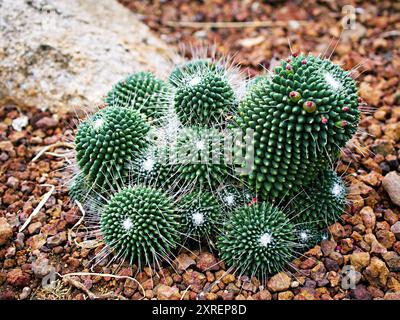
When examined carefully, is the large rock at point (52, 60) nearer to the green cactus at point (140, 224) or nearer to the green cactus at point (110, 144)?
the green cactus at point (110, 144)

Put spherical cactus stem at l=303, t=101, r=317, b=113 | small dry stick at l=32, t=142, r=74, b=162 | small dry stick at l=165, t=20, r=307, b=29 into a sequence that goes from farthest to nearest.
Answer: small dry stick at l=165, t=20, r=307, b=29
small dry stick at l=32, t=142, r=74, b=162
spherical cactus stem at l=303, t=101, r=317, b=113

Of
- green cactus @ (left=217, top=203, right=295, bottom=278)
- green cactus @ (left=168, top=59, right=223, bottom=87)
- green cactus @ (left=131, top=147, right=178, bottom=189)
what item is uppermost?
green cactus @ (left=168, top=59, right=223, bottom=87)

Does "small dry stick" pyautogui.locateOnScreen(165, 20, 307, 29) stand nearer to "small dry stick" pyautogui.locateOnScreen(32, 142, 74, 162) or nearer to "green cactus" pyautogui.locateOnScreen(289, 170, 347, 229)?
"small dry stick" pyautogui.locateOnScreen(32, 142, 74, 162)

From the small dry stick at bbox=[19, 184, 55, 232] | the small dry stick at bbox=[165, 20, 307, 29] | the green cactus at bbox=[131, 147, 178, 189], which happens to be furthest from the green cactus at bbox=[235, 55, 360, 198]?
the small dry stick at bbox=[165, 20, 307, 29]

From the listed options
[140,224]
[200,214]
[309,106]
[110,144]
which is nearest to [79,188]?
[110,144]

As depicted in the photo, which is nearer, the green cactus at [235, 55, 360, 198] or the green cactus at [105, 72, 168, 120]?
the green cactus at [235, 55, 360, 198]

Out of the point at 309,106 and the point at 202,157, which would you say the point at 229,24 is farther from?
the point at 309,106
